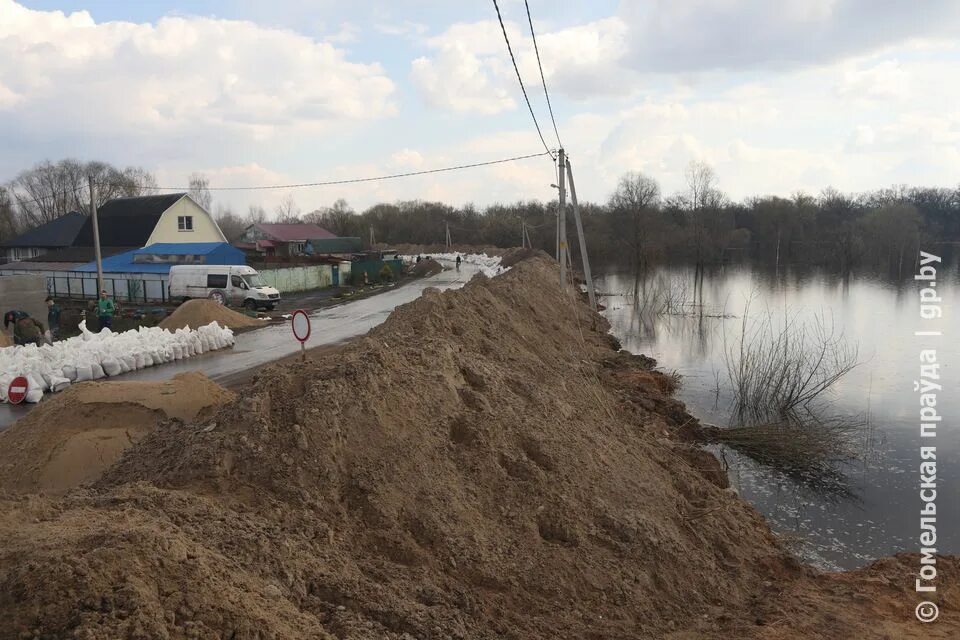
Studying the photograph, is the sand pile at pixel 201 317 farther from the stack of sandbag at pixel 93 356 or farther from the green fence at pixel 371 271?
the green fence at pixel 371 271

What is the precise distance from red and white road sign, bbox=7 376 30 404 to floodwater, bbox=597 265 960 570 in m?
14.0

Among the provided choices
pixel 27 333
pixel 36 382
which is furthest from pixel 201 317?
pixel 36 382

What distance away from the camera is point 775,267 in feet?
213

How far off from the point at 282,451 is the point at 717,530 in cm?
472

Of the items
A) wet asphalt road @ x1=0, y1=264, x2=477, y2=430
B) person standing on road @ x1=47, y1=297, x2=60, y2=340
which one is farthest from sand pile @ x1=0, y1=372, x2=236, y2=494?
person standing on road @ x1=47, y1=297, x2=60, y2=340

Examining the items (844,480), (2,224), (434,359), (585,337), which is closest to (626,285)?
(585,337)

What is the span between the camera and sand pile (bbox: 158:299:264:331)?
24.0 meters

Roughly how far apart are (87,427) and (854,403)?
15.9 m

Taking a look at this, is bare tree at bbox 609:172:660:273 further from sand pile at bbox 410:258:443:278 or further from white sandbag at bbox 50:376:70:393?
white sandbag at bbox 50:376:70:393

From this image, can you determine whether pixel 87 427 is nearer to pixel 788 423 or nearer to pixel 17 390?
pixel 17 390

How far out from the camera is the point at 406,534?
5746 mm

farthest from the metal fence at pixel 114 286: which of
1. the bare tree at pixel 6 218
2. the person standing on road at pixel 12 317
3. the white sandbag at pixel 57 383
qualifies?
the bare tree at pixel 6 218

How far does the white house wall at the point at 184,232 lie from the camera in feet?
153

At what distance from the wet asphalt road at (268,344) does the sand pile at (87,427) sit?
437cm
